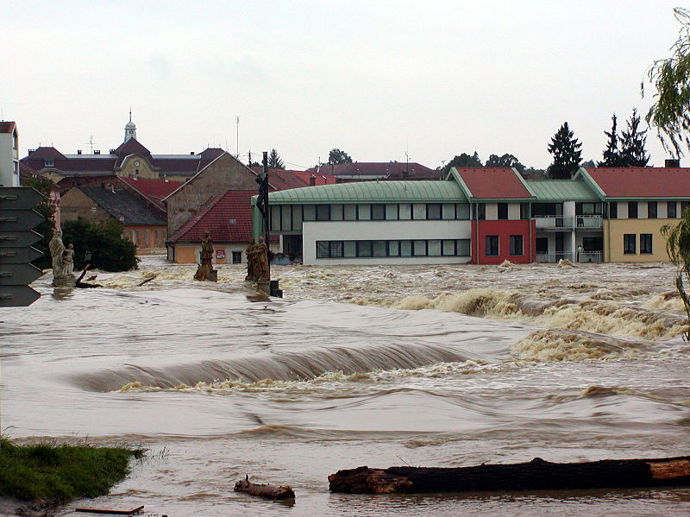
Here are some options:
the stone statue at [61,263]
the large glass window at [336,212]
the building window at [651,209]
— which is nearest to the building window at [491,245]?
the large glass window at [336,212]

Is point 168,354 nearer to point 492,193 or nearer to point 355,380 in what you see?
Result: point 355,380

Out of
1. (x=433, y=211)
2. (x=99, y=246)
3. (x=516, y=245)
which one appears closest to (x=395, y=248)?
(x=433, y=211)

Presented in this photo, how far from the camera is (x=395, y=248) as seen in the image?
81438 millimetres

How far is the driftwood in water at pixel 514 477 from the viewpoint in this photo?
36.7 ft

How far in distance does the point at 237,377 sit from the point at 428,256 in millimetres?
59838

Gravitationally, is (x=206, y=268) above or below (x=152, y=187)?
below

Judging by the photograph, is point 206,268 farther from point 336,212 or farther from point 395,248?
point 395,248

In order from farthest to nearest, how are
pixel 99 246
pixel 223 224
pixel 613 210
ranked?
pixel 223 224 → pixel 613 210 → pixel 99 246

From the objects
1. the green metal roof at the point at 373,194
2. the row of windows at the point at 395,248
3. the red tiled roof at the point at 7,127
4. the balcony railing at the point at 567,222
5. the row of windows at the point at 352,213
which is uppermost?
the red tiled roof at the point at 7,127

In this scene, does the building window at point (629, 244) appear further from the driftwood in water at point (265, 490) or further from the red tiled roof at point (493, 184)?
the driftwood in water at point (265, 490)

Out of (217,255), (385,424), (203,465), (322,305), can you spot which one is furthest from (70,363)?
(217,255)

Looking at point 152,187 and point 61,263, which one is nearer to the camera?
point 61,263

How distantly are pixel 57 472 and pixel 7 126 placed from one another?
71.6 m

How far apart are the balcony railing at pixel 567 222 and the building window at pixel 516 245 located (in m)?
1.86
